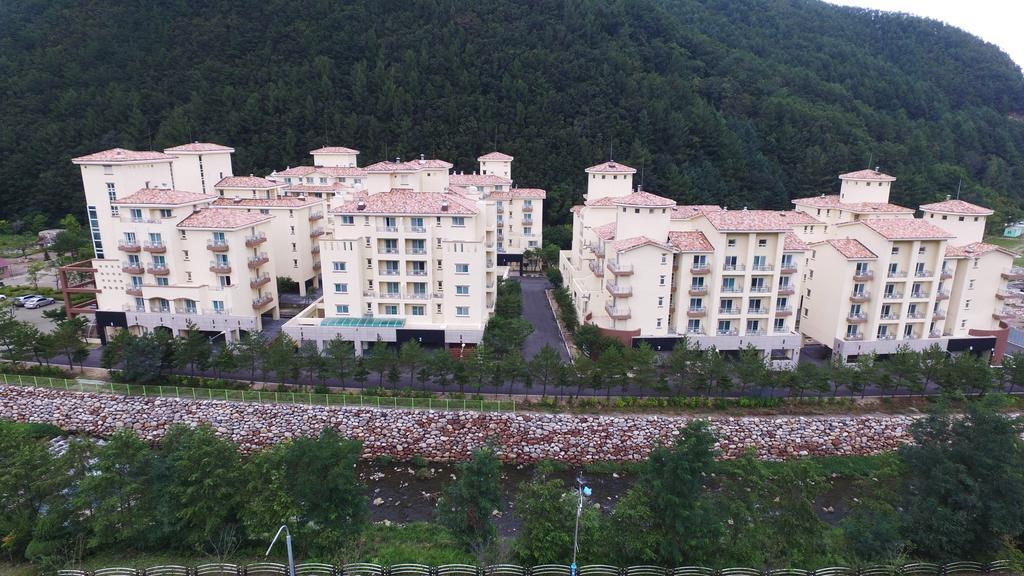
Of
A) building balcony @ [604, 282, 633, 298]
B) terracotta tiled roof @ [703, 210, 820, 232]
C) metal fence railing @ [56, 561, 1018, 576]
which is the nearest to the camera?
metal fence railing @ [56, 561, 1018, 576]

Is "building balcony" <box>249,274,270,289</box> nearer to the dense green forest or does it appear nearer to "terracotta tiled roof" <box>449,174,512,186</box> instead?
"terracotta tiled roof" <box>449,174,512,186</box>

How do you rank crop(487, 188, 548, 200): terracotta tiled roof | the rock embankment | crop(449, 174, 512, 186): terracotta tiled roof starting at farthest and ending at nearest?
crop(449, 174, 512, 186): terracotta tiled roof
crop(487, 188, 548, 200): terracotta tiled roof
the rock embankment

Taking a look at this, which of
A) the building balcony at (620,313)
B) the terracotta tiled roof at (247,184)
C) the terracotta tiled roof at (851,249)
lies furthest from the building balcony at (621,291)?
the terracotta tiled roof at (247,184)

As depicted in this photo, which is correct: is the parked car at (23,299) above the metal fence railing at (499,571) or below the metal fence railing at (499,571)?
above

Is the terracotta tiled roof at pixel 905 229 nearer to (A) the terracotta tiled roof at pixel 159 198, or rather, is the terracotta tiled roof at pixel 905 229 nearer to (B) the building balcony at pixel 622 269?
(B) the building balcony at pixel 622 269

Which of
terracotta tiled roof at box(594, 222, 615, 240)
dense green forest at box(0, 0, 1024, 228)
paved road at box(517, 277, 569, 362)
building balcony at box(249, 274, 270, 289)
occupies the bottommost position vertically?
paved road at box(517, 277, 569, 362)

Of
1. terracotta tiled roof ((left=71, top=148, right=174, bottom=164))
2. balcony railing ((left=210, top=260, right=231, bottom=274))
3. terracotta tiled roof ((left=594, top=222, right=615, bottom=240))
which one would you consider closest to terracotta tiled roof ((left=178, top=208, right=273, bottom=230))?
balcony railing ((left=210, top=260, right=231, bottom=274))
